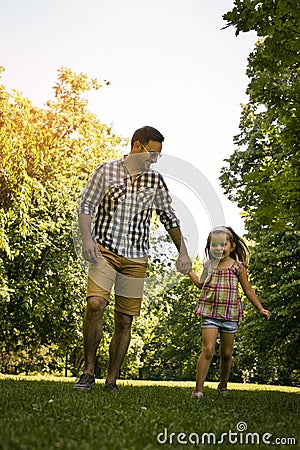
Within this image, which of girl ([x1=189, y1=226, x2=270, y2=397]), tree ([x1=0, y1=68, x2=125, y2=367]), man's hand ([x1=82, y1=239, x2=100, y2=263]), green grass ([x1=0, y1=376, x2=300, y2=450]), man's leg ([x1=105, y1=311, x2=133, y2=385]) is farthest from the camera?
tree ([x1=0, y1=68, x2=125, y2=367])

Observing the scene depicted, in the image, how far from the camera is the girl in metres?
5.98

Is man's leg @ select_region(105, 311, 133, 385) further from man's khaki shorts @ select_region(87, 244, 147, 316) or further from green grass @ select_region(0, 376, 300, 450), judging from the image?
green grass @ select_region(0, 376, 300, 450)

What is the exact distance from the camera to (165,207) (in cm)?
588

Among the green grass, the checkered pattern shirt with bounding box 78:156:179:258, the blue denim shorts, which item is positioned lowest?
the green grass

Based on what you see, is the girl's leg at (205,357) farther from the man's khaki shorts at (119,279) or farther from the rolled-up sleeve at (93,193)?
the rolled-up sleeve at (93,193)

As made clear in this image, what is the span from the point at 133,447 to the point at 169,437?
40 cm

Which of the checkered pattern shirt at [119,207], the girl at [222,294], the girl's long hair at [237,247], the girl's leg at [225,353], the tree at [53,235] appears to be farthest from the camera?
the tree at [53,235]

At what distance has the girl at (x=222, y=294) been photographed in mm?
5984

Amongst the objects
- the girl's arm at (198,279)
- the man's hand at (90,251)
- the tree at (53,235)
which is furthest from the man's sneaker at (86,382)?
the tree at (53,235)

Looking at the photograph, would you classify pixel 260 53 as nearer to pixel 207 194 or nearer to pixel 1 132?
pixel 207 194

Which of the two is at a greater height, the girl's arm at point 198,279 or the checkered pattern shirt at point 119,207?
the checkered pattern shirt at point 119,207

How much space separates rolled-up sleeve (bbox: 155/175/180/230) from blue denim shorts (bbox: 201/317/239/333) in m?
1.05

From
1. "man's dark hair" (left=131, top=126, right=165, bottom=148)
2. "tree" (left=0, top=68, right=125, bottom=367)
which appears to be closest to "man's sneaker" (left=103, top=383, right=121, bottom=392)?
"man's dark hair" (left=131, top=126, right=165, bottom=148)

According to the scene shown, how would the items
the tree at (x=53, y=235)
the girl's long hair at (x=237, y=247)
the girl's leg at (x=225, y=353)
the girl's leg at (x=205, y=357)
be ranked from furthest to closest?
the tree at (x=53, y=235) → the girl's long hair at (x=237, y=247) → the girl's leg at (x=225, y=353) → the girl's leg at (x=205, y=357)
